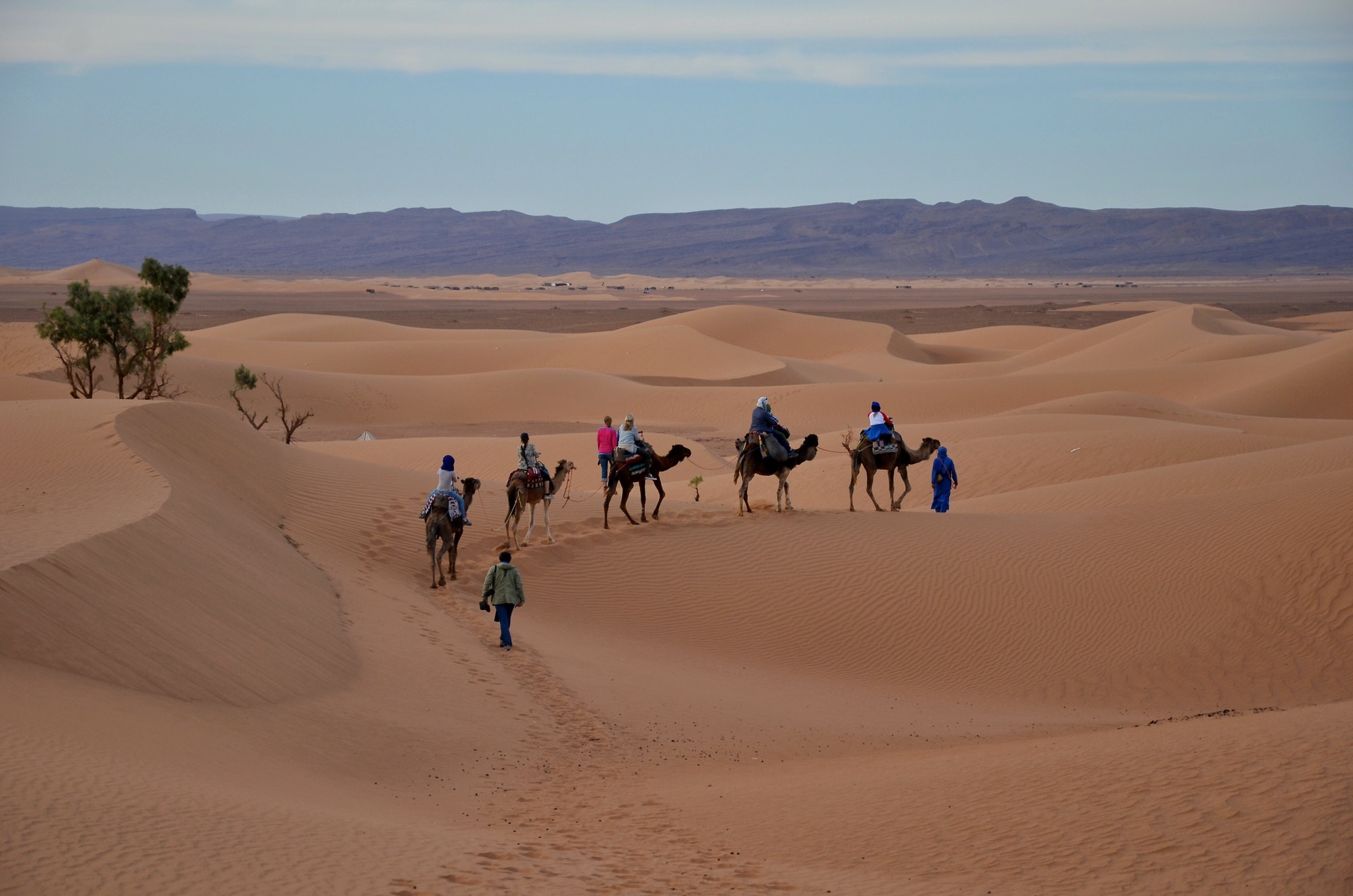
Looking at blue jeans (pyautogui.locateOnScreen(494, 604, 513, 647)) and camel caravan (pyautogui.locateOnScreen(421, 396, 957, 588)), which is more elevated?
camel caravan (pyautogui.locateOnScreen(421, 396, 957, 588))

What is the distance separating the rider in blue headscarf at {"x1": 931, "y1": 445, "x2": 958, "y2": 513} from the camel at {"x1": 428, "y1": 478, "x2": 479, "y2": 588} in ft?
26.0

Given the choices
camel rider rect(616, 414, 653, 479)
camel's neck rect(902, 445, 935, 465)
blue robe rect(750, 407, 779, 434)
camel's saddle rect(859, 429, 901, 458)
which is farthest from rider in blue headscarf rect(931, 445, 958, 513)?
camel rider rect(616, 414, 653, 479)

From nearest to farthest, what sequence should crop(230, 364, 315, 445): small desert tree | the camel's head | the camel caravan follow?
the camel caravan → the camel's head → crop(230, 364, 315, 445): small desert tree

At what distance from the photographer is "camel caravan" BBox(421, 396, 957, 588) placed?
50.5 feet

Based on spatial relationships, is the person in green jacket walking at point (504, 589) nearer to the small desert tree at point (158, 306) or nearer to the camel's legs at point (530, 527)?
the camel's legs at point (530, 527)

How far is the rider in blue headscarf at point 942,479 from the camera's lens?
790 inches

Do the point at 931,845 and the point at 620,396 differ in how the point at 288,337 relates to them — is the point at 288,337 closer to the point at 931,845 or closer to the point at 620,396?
the point at 620,396

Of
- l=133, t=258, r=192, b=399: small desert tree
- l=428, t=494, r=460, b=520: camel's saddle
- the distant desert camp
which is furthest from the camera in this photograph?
l=133, t=258, r=192, b=399: small desert tree

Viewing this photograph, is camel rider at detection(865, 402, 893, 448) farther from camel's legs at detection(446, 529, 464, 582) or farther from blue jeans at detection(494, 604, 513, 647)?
blue jeans at detection(494, 604, 513, 647)

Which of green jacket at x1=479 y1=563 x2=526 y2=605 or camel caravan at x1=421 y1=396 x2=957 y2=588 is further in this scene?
camel caravan at x1=421 y1=396 x2=957 y2=588

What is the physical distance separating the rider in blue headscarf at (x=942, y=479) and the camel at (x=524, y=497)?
631 centimetres

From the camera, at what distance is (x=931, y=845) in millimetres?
8195

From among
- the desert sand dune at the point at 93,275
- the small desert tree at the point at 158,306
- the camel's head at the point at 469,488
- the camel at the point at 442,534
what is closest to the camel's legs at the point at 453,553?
the camel at the point at 442,534

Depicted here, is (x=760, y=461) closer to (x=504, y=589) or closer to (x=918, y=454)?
(x=918, y=454)
